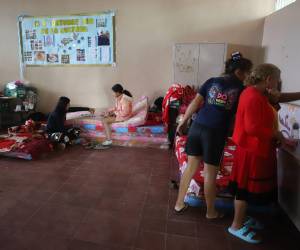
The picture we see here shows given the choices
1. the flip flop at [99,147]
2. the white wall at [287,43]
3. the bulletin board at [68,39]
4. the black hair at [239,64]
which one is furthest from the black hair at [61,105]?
the white wall at [287,43]

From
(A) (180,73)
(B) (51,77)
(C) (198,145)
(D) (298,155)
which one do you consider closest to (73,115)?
(B) (51,77)

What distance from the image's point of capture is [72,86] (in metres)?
4.92

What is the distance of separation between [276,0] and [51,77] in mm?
4453

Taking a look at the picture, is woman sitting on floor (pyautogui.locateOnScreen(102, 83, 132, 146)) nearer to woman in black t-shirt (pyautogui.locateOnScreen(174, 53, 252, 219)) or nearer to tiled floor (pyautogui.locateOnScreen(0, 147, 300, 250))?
tiled floor (pyautogui.locateOnScreen(0, 147, 300, 250))

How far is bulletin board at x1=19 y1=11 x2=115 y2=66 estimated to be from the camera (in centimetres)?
452

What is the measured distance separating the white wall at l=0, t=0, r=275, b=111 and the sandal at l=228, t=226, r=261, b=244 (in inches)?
126

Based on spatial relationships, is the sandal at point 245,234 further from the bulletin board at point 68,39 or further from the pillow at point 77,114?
the bulletin board at point 68,39

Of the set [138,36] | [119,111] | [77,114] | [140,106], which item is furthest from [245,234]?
[138,36]

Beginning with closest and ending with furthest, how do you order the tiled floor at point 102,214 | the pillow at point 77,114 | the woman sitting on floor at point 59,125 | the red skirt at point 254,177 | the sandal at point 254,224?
the red skirt at point 254,177, the tiled floor at point 102,214, the sandal at point 254,224, the woman sitting on floor at point 59,125, the pillow at point 77,114

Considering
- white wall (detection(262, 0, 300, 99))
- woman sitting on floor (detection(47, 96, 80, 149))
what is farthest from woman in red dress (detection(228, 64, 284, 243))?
woman sitting on floor (detection(47, 96, 80, 149))

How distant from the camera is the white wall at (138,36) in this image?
415cm

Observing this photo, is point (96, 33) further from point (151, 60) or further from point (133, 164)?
point (133, 164)

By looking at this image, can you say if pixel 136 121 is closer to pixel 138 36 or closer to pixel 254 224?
pixel 138 36

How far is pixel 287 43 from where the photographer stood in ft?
10.2
